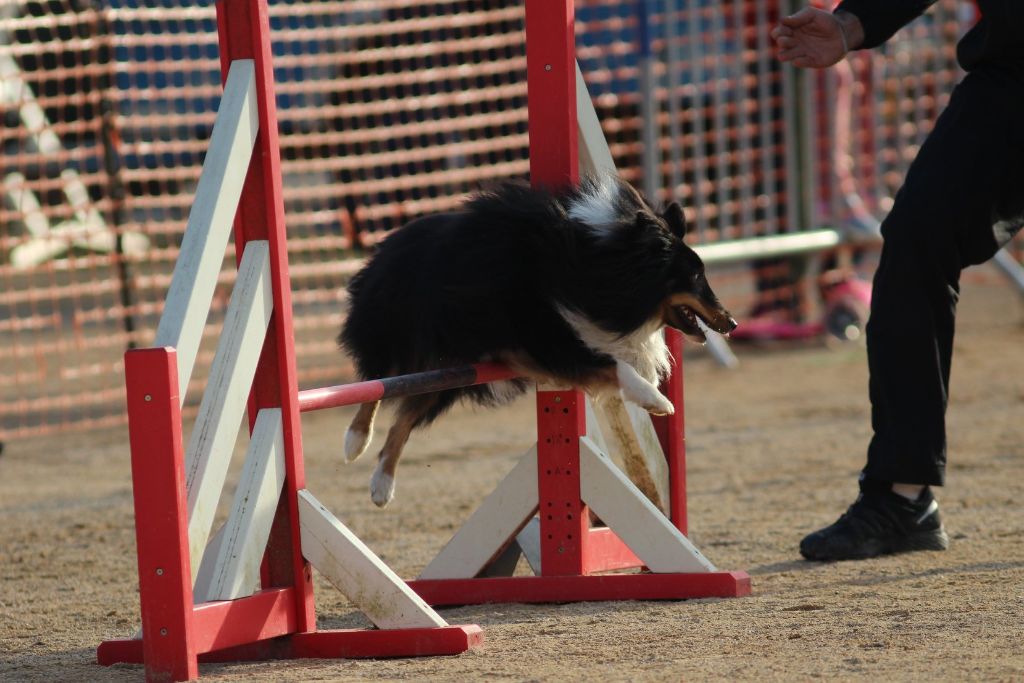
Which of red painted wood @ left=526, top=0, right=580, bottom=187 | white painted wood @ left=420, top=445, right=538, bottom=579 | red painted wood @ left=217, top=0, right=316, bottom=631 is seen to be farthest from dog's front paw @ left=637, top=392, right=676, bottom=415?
red painted wood @ left=217, top=0, right=316, bottom=631

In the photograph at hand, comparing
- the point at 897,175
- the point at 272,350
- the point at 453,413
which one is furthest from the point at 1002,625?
the point at 897,175

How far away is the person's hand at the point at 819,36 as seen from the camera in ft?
13.8

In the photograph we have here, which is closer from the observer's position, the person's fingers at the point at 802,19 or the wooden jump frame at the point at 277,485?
the wooden jump frame at the point at 277,485

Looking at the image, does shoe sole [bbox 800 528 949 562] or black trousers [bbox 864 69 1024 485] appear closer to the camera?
black trousers [bbox 864 69 1024 485]

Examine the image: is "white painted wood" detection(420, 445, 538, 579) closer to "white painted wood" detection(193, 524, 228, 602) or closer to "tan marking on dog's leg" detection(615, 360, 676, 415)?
"tan marking on dog's leg" detection(615, 360, 676, 415)

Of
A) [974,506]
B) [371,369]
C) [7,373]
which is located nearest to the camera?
[371,369]

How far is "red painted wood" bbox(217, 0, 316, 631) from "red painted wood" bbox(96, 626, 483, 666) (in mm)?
49

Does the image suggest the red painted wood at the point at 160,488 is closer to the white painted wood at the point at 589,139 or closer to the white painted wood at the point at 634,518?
the white painted wood at the point at 634,518

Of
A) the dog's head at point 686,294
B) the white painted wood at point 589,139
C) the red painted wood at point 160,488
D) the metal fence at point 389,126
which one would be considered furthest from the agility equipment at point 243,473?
the metal fence at point 389,126

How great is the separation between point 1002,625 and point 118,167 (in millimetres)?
6287

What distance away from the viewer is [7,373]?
945 cm

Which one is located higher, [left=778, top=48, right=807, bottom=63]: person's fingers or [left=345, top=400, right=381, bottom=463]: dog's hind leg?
[left=778, top=48, right=807, bottom=63]: person's fingers

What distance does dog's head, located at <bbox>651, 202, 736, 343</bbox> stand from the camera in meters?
4.09

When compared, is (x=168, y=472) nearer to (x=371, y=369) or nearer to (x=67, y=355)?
(x=371, y=369)
